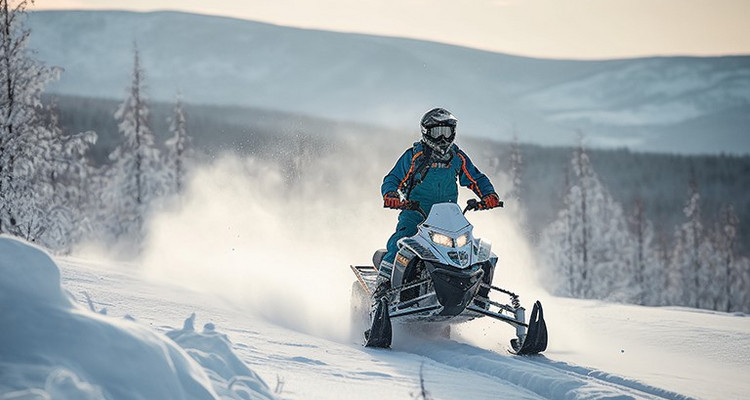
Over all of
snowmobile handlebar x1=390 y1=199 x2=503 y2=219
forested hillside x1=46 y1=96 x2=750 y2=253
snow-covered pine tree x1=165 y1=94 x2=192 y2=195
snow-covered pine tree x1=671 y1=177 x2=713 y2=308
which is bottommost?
snow-covered pine tree x1=671 y1=177 x2=713 y2=308

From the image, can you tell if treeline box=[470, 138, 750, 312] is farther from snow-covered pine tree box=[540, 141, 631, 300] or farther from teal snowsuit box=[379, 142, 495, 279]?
teal snowsuit box=[379, 142, 495, 279]

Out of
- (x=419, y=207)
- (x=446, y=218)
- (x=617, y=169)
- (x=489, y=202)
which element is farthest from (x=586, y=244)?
(x=617, y=169)

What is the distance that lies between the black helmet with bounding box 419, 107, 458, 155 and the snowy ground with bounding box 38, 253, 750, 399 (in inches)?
99.0

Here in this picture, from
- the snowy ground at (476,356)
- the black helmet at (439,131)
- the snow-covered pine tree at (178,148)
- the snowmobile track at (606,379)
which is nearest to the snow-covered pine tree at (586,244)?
the snow-covered pine tree at (178,148)

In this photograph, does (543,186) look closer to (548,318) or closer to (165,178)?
(165,178)

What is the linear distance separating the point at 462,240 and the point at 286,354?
8.78ft

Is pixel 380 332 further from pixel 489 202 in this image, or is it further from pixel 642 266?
pixel 642 266

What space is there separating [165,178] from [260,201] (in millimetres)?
15389

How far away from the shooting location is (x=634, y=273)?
2243 inches

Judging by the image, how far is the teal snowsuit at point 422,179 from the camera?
32.6 feet

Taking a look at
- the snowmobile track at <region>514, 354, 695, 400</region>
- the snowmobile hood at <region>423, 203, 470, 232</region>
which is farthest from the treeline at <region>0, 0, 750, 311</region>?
the snowmobile track at <region>514, 354, 695, 400</region>

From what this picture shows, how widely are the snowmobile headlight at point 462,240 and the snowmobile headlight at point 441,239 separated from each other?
83 millimetres

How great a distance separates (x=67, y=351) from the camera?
397cm

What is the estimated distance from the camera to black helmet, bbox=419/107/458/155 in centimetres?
977
